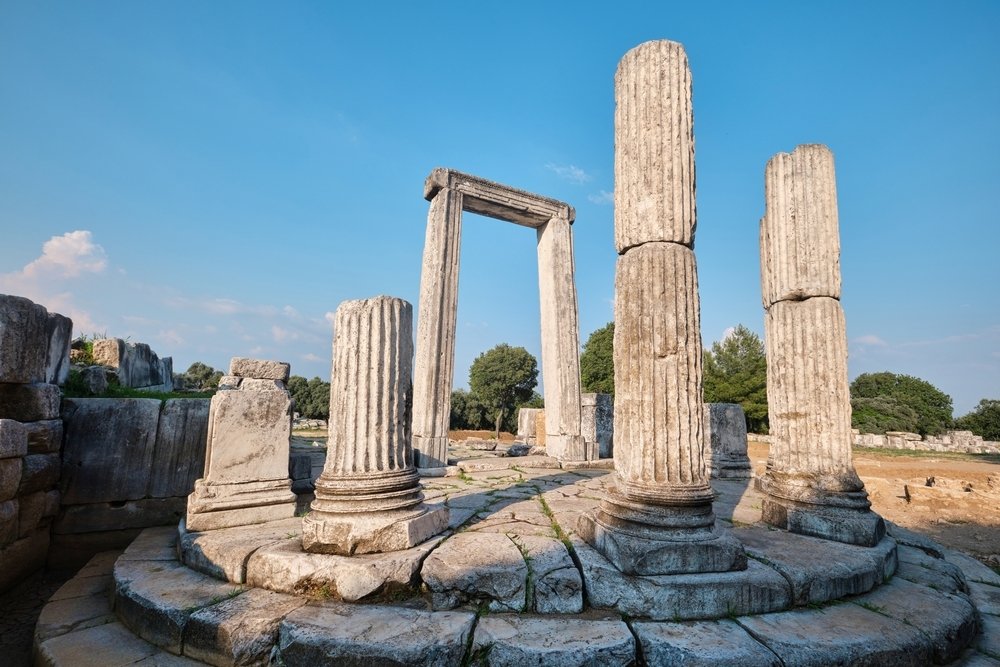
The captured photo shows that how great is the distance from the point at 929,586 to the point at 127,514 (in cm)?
721

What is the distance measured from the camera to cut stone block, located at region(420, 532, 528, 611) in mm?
2727

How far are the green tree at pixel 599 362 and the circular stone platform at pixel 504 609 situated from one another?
2991 centimetres

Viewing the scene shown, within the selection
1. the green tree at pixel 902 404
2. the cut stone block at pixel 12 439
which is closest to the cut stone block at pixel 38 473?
the cut stone block at pixel 12 439

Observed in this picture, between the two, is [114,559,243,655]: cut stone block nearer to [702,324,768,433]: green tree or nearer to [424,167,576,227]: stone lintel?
[424,167,576,227]: stone lintel

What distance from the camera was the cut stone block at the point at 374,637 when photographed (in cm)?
226

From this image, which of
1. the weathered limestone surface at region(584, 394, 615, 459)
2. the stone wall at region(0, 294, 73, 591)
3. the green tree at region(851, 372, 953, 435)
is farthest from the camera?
the green tree at region(851, 372, 953, 435)

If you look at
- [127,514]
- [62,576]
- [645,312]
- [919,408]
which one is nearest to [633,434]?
[645,312]

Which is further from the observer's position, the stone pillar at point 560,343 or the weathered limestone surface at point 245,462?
the stone pillar at point 560,343

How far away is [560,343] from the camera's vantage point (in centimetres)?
859

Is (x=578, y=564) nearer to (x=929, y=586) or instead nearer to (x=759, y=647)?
(x=759, y=647)

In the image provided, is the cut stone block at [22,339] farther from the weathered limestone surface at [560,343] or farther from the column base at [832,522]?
the column base at [832,522]

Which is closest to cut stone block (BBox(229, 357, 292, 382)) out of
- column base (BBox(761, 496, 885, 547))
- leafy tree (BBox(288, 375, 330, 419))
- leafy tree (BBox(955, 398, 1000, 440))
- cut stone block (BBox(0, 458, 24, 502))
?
cut stone block (BBox(0, 458, 24, 502))

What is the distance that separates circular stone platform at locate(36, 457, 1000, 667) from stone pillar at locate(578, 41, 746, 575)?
0.25 metres

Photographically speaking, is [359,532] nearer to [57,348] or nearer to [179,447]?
[179,447]
